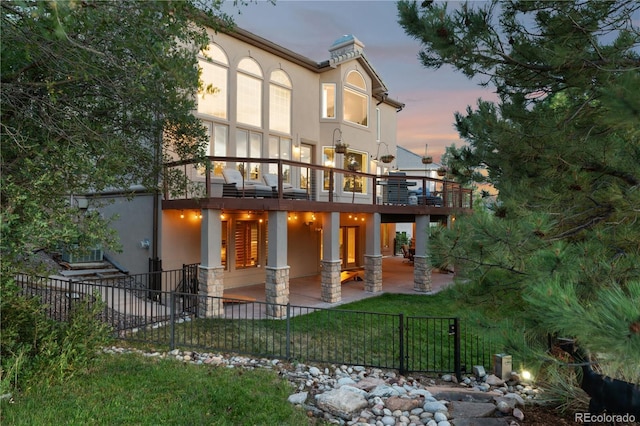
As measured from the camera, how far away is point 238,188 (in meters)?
11.6

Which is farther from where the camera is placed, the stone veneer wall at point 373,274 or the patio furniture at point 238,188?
the stone veneer wall at point 373,274

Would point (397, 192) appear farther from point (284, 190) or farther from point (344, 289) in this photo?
point (284, 190)

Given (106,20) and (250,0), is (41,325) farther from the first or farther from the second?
(250,0)

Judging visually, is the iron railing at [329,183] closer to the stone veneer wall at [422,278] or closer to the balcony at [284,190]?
the balcony at [284,190]

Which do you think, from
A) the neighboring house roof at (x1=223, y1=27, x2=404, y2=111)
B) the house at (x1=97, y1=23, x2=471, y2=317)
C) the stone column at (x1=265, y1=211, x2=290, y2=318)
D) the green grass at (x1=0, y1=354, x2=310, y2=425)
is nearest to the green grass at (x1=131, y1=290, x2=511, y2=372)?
the stone column at (x1=265, y1=211, x2=290, y2=318)

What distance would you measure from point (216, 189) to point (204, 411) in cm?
774

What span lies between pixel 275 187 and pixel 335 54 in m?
9.32

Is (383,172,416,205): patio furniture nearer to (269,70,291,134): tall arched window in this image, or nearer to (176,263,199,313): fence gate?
(269,70,291,134): tall arched window

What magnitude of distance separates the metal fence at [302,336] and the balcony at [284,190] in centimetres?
272

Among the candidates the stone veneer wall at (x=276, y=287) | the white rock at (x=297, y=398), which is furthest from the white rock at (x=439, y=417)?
the stone veneer wall at (x=276, y=287)

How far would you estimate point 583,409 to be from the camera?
4.29 m

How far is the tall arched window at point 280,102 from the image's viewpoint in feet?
47.4

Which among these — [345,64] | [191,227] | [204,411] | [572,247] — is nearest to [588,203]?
[572,247]

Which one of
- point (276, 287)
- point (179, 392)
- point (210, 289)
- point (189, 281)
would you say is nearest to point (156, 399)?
point (179, 392)
